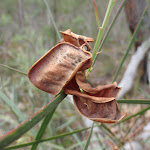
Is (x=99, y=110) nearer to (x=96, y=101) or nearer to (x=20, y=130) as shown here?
(x=96, y=101)

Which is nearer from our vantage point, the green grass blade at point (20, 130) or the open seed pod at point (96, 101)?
the green grass blade at point (20, 130)

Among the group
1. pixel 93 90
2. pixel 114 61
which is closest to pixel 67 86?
pixel 93 90

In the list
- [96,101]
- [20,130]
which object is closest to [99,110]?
[96,101]

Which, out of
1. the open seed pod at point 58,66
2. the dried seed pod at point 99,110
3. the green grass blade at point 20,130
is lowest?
the dried seed pod at point 99,110

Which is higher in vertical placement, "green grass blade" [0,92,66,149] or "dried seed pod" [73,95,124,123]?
"green grass blade" [0,92,66,149]

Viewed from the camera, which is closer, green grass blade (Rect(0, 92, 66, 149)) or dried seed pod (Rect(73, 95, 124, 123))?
green grass blade (Rect(0, 92, 66, 149))
